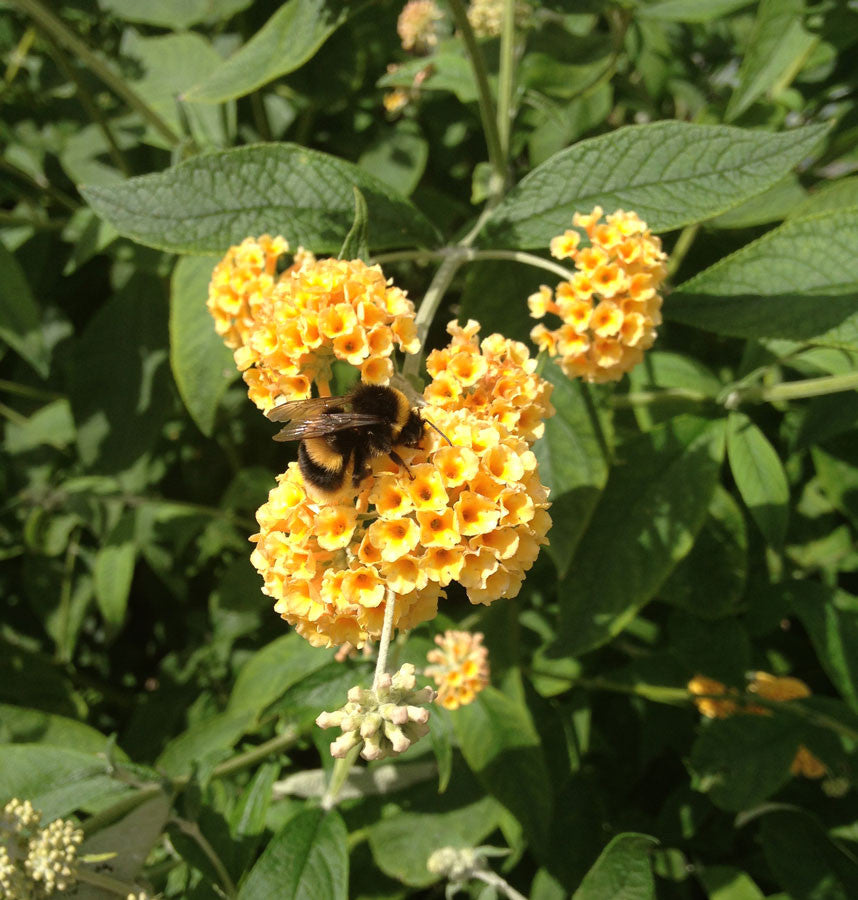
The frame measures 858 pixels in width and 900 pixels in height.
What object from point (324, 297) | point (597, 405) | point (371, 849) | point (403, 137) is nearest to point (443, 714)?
point (371, 849)

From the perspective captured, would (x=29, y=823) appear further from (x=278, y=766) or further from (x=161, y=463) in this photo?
(x=161, y=463)

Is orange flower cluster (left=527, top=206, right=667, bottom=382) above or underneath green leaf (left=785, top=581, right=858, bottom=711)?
above

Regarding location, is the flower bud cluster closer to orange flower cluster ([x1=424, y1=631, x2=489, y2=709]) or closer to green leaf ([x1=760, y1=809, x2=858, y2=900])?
orange flower cluster ([x1=424, y1=631, x2=489, y2=709])

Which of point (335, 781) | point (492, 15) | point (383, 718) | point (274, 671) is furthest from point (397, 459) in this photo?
point (492, 15)

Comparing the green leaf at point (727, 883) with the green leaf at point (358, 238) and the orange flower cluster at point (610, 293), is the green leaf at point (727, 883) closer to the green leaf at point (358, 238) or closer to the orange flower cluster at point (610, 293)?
the orange flower cluster at point (610, 293)

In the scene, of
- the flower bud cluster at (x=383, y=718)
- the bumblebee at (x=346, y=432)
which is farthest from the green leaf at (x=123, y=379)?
the flower bud cluster at (x=383, y=718)

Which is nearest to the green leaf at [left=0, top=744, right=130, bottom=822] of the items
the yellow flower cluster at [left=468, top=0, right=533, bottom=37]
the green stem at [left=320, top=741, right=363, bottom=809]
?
the green stem at [left=320, top=741, right=363, bottom=809]
